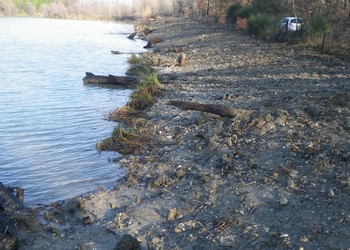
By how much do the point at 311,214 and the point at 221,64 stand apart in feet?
50.3

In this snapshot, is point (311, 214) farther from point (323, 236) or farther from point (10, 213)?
point (10, 213)

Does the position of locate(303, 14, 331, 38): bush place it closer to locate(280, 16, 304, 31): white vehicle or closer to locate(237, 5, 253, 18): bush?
locate(280, 16, 304, 31): white vehicle

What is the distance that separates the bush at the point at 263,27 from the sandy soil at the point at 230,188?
16.5 m

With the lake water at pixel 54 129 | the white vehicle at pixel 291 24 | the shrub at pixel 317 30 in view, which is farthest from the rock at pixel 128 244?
the white vehicle at pixel 291 24

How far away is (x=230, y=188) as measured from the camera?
288 inches

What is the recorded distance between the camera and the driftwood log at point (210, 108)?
10961 millimetres

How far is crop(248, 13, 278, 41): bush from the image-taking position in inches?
1137

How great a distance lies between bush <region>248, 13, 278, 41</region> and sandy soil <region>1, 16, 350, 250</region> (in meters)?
16.5

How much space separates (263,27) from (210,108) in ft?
68.0

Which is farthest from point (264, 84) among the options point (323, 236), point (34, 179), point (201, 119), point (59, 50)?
point (59, 50)

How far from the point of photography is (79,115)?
14.3m

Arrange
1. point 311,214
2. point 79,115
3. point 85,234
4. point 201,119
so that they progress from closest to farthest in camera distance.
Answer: point 311,214
point 85,234
point 201,119
point 79,115

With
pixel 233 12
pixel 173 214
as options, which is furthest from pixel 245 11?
pixel 173 214

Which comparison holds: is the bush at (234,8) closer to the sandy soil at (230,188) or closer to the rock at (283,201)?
the sandy soil at (230,188)
